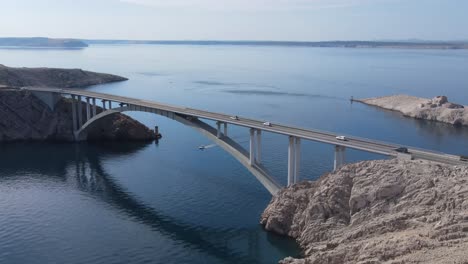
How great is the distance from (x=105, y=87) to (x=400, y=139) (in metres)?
102

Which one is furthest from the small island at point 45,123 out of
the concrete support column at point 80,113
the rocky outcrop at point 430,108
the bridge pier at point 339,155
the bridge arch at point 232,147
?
the rocky outcrop at point 430,108

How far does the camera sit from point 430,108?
104 meters

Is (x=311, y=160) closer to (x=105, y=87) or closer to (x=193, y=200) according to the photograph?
(x=193, y=200)

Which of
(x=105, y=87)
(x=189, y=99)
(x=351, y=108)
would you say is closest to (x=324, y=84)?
(x=351, y=108)

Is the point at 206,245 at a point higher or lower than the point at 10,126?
lower

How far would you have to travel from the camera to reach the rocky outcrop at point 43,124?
270 feet

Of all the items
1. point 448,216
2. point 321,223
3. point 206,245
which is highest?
point 448,216

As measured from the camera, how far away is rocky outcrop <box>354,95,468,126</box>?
3834 inches

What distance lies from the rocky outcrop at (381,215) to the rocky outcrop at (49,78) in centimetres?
9976

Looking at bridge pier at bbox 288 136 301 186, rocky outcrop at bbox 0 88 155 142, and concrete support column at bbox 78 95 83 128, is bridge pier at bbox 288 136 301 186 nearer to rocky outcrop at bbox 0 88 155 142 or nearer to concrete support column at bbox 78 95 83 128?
rocky outcrop at bbox 0 88 155 142

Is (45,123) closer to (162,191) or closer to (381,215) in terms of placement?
(162,191)

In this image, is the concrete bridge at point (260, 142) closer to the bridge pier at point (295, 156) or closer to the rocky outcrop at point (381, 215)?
the bridge pier at point (295, 156)

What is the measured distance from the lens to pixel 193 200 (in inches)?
2034

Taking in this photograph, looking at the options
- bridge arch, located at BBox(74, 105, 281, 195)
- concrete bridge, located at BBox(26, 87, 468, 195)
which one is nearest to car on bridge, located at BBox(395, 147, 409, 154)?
concrete bridge, located at BBox(26, 87, 468, 195)
